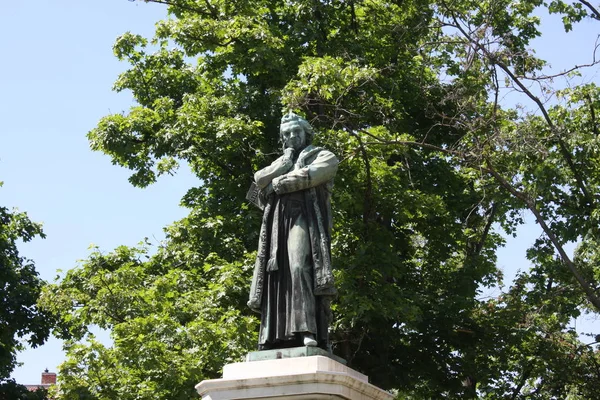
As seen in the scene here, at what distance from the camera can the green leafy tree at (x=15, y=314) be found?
24297 millimetres

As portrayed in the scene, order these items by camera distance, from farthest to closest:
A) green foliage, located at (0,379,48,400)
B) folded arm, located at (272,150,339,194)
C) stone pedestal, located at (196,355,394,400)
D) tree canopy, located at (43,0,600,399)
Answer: green foliage, located at (0,379,48,400), tree canopy, located at (43,0,600,399), folded arm, located at (272,150,339,194), stone pedestal, located at (196,355,394,400)

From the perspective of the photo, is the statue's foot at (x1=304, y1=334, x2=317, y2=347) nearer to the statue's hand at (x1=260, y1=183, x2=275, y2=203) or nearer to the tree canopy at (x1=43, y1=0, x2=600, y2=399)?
the statue's hand at (x1=260, y1=183, x2=275, y2=203)

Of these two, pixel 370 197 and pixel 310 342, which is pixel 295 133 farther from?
pixel 370 197

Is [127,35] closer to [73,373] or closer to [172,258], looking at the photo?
[172,258]

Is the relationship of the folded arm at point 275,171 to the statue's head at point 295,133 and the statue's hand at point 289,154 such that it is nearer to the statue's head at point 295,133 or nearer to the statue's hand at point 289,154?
the statue's hand at point 289,154

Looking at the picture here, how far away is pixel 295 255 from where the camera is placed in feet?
32.1

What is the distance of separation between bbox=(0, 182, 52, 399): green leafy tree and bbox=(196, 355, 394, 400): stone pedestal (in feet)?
51.7

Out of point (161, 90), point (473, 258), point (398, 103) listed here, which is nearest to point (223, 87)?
point (161, 90)

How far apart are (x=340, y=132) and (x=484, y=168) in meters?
2.60

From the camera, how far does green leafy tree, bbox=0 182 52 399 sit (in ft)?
79.7

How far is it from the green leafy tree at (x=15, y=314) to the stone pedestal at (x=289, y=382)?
15.8m

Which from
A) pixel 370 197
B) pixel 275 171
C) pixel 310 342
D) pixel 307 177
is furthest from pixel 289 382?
pixel 370 197

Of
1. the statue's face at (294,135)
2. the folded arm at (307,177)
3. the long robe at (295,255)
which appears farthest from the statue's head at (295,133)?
the folded arm at (307,177)

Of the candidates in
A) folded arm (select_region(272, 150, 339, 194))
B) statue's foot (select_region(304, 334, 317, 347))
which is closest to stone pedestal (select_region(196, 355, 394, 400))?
statue's foot (select_region(304, 334, 317, 347))
